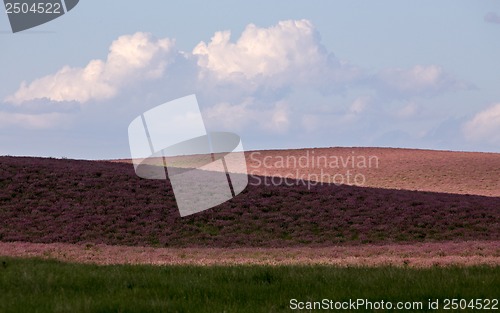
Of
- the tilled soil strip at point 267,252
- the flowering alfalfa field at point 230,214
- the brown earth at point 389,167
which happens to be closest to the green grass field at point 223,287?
the tilled soil strip at point 267,252

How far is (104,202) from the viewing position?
134ft

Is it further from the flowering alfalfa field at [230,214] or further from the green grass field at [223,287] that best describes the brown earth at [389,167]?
the green grass field at [223,287]

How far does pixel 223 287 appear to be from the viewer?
12.8m

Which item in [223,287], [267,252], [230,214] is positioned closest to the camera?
[223,287]

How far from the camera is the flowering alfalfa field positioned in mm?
35150

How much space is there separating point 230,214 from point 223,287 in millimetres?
26792

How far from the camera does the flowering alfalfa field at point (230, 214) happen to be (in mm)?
35150

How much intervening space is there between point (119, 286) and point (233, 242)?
21.2 metres

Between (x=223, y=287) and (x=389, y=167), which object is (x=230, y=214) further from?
(x=389, y=167)

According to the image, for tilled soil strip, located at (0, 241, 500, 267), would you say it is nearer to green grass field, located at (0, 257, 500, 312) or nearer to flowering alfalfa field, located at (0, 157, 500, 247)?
flowering alfalfa field, located at (0, 157, 500, 247)

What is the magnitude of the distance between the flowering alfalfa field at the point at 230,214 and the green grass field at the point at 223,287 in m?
19.1

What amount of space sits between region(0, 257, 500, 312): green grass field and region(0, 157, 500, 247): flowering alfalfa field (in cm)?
1912

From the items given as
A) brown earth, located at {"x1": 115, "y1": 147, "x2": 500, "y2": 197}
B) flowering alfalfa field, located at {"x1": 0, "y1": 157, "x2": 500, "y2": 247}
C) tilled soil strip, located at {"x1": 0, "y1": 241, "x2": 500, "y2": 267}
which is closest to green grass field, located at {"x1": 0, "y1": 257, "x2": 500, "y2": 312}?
tilled soil strip, located at {"x1": 0, "y1": 241, "x2": 500, "y2": 267}

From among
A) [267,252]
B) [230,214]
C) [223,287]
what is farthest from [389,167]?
[223,287]
